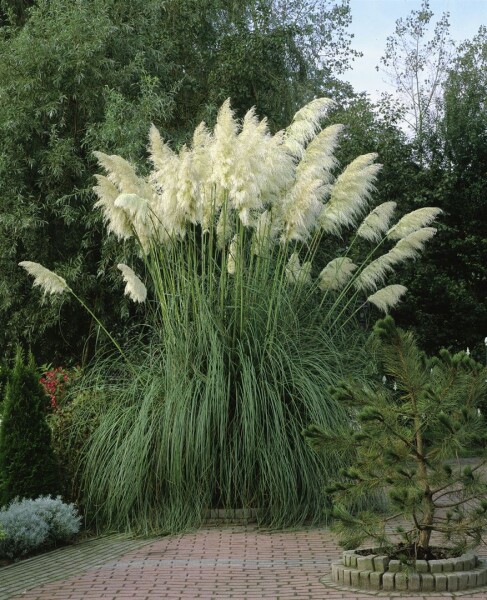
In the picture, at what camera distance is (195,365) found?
8273 millimetres

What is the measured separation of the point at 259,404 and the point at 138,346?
172 centimetres

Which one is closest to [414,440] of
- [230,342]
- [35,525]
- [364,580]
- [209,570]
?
[364,580]

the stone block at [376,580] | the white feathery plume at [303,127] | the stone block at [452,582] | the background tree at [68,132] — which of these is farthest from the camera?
the background tree at [68,132]

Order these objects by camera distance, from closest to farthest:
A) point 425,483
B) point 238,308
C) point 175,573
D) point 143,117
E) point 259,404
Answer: point 425,483, point 175,573, point 259,404, point 238,308, point 143,117

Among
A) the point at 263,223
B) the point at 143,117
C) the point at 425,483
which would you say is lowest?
the point at 425,483

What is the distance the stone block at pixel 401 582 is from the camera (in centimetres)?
538

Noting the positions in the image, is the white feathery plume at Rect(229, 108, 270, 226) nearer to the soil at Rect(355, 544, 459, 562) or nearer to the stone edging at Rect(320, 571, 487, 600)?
the soil at Rect(355, 544, 459, 562)

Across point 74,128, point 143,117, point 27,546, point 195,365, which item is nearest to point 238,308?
point 195,365

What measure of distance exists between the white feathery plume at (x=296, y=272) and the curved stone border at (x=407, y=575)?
143 inches

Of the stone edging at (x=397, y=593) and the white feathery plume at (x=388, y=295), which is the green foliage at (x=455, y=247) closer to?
the white feathery plume at (x=388, y=295)

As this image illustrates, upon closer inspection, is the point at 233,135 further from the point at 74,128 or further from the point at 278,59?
the point at 278,59

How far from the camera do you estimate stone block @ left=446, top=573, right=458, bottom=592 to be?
210 inches

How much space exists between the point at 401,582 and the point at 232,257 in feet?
13.9

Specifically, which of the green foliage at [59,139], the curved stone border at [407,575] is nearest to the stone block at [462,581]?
the curved stone border at [407,575]
